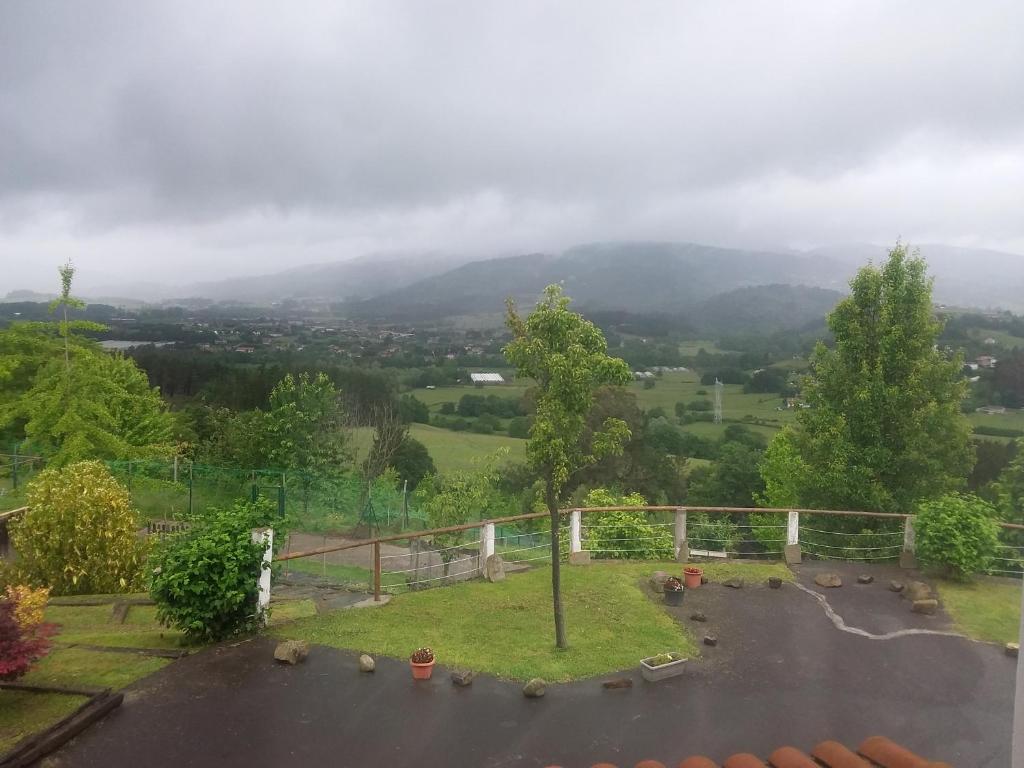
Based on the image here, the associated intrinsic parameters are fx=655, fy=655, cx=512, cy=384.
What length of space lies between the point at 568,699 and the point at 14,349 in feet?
83.9

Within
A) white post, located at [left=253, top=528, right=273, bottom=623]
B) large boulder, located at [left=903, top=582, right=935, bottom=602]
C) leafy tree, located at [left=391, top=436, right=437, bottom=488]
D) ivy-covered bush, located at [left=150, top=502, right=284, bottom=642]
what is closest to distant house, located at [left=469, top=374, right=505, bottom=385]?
leafy tree, located at [left=391, top=436, right=437, bottom=488]

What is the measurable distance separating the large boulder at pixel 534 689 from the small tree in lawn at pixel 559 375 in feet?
3.06

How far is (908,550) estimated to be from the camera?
9867mm

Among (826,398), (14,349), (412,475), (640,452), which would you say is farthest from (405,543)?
(640,452)

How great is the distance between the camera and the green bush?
9.05m

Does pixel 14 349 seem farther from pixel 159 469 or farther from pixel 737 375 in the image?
pixel 737 375

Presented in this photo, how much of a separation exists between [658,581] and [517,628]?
233 centimetres

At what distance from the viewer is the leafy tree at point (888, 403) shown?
43.3 feet

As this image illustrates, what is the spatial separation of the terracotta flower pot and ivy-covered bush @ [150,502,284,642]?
6.97 ft

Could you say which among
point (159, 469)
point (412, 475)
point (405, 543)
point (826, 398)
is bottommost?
point (412, 475)

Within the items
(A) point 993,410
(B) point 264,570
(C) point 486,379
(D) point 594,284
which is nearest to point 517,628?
(B) point 264,570

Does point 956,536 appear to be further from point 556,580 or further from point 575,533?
point 556,580

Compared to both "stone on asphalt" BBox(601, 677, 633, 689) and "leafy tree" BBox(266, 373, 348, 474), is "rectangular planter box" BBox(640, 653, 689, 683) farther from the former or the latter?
"leafy tree" BBox(266, 373, 348, 474)

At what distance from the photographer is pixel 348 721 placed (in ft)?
18.5
